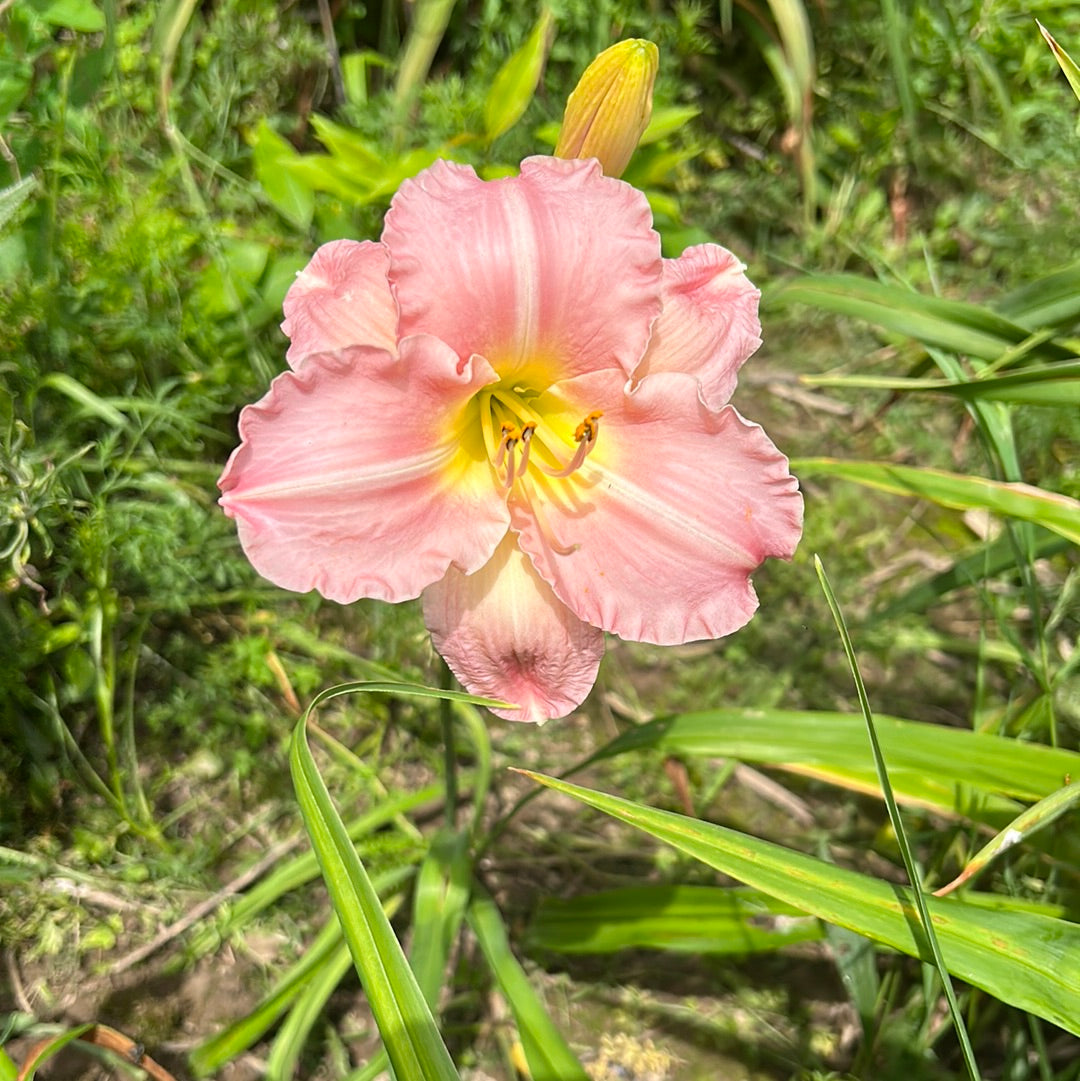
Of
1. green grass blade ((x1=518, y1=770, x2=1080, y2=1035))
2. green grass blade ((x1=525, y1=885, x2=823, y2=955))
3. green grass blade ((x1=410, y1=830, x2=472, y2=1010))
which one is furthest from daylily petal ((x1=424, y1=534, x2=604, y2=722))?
green grass blade ((x1=525, y1=885, x2=823, y2=955))

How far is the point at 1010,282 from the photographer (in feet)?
7.22

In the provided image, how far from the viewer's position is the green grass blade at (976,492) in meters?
1.08

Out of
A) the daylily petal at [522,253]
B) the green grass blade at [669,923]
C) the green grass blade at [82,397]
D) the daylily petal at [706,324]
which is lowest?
the green grass blade at [669,923]

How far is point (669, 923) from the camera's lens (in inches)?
51.8

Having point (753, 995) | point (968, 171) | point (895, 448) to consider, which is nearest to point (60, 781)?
point (753, 995)

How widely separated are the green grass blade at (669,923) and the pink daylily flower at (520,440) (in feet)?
1.84

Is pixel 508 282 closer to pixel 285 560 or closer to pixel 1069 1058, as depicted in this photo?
pixel 285 560

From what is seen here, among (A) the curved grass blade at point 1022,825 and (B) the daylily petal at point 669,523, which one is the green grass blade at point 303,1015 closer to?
(B) the daylily petal at point 669,523

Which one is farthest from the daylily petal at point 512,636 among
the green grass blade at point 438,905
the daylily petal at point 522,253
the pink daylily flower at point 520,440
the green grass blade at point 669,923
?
the green grass blade at point 669,923

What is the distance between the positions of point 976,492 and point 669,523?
52 cm

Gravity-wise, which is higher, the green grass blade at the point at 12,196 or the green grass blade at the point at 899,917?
the green grass blade at the point at 12,196

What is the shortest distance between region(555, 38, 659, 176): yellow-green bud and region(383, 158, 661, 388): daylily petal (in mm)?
114

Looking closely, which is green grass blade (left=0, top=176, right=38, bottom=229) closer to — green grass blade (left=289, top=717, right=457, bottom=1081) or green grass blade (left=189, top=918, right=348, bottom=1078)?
green grass blade (left=289, top=717, right=457, bottom=1081)

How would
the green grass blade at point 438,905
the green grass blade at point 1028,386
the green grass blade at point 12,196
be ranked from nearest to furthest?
1. the green grass blade at point 12,196
2. the green grass blade at point 1028,386
3. the green grass blade at point 438,905
